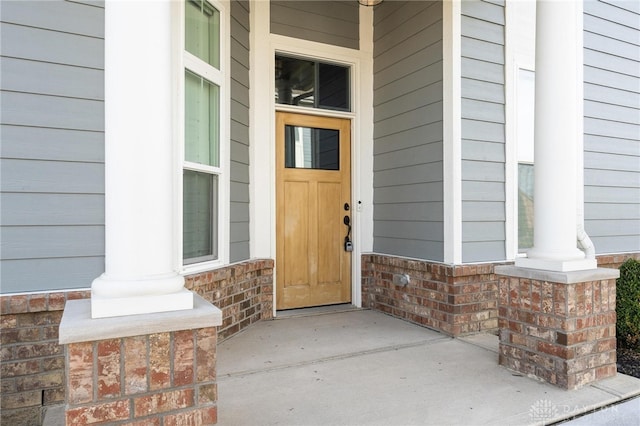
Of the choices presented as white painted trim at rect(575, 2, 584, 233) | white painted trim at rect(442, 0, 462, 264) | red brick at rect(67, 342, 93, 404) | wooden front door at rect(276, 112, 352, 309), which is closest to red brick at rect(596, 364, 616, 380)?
white painted trim at rect(442, 0, 462, 264)

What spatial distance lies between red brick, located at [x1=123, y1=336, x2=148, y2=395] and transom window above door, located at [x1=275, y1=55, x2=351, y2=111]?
10.5ft

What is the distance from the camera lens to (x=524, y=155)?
13.3 ft

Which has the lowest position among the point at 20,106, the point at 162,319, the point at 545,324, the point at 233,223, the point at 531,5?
the point at 545,324

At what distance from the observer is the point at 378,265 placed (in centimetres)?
447

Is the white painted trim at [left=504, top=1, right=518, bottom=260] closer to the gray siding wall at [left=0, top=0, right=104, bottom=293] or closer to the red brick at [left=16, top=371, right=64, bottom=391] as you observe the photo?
the gray siding wall at [left=0, top=0, right=104, bottom=293]

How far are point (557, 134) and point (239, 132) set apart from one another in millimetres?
2540

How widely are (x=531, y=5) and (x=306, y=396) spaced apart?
4.11m

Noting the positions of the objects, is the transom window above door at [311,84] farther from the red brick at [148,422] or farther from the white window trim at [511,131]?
the red brick at [148,422]

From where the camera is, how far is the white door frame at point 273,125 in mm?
4043

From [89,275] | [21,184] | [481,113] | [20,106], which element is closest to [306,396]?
[89,275]

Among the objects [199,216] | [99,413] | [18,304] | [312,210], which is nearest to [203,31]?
[199,216]

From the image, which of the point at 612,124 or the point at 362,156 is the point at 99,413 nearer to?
the point at 362,156

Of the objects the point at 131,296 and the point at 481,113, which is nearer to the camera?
the point at 131,296

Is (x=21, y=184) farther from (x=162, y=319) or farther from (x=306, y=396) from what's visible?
(x=306, y=396)
